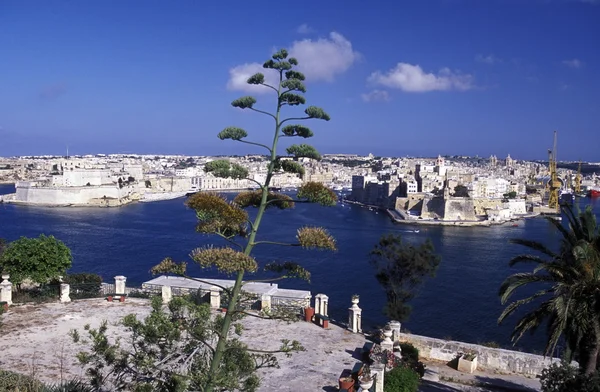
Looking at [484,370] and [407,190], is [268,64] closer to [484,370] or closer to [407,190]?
[484,370]

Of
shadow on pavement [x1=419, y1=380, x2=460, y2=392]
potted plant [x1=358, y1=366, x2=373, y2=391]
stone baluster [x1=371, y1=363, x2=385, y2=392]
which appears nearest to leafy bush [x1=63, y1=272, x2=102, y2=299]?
shadow on pavement [x1=419, y1=380, x2=460, y2=392]

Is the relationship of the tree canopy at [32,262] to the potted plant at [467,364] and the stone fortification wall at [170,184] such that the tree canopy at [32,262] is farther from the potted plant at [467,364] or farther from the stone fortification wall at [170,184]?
the stone fortification wall at [170,184]

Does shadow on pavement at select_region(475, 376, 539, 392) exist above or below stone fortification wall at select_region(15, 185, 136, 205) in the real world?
above

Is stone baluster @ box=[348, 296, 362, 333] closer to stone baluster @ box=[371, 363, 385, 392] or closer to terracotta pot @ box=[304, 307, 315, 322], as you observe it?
terracotta pot @ box=[304, 307, 315, 322]

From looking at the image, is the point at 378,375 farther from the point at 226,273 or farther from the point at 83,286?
the point at 83,286

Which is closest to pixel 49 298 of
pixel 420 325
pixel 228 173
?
pixel 228 173

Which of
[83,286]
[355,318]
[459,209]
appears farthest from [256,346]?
[459,209]
